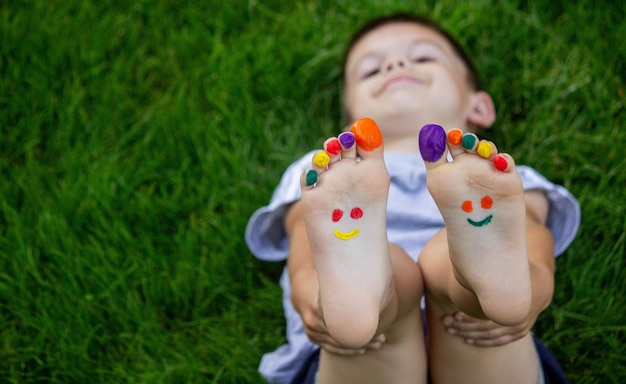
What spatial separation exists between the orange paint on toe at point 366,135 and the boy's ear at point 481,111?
0.84 m

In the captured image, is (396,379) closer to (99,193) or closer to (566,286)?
(566,286)

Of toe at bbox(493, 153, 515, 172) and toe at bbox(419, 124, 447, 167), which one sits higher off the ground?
toe at bbox(419, 124, 447, 167)

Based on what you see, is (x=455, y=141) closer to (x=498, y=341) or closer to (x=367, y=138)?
(x=367, y=138)

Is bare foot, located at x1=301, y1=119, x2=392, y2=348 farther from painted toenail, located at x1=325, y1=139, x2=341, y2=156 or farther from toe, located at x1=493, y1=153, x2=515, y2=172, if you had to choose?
toe, located at x1=493, y1=153, x2=515, y2=172

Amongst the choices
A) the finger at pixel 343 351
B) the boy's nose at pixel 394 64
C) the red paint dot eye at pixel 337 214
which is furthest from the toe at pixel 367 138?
the boy's nose at pixel 394 64

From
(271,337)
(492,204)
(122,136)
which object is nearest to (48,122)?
(122,136)

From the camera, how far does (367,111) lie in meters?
1.91

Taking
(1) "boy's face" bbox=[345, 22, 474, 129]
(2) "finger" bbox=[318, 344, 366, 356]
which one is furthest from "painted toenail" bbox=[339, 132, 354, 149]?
(1) "boy's face" bbox=[345, 22, 474, 129]

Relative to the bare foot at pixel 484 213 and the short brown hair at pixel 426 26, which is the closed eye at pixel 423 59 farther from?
the bare foot at pixel 484 213

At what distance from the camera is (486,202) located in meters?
1.20

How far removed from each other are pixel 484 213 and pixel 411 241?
512mm

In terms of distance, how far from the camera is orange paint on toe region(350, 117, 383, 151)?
1.22m

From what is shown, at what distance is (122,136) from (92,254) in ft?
1.48

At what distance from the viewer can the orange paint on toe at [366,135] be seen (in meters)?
1.22
